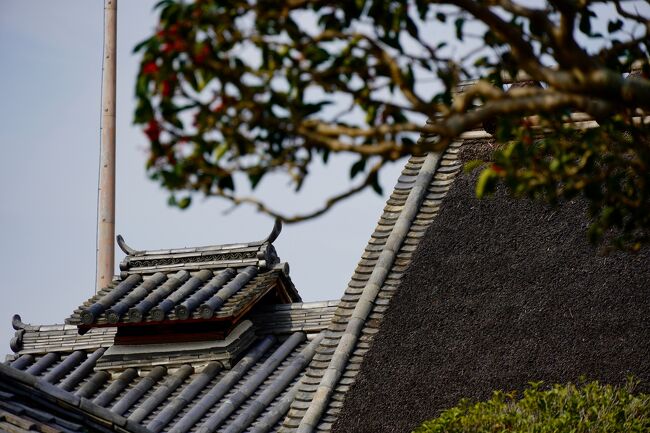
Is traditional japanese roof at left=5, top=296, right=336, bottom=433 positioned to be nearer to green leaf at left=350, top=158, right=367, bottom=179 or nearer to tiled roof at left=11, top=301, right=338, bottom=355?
tiled roof at left=11, top=301, right=338, bottom=355

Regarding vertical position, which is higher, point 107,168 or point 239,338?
point 107,168

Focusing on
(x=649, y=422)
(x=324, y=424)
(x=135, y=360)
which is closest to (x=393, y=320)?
(x=324, y=424)

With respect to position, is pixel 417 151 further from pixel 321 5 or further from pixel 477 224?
pixel 477 224

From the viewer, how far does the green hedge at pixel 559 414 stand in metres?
7.47

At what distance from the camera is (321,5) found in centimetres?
437

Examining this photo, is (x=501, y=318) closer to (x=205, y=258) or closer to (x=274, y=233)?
(x=274, y=233)

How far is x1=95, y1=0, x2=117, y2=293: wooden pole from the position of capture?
14961 mm

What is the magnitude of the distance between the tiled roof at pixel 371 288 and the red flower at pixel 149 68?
4854 mm

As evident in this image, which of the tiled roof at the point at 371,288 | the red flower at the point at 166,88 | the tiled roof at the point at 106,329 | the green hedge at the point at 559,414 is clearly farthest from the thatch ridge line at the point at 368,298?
the red flower at the point at 166,88

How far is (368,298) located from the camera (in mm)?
9180

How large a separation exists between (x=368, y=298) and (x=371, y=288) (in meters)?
0.09

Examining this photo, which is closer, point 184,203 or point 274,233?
point 184,203

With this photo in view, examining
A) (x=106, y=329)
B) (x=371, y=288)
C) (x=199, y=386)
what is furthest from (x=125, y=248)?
(x=371, y=288)

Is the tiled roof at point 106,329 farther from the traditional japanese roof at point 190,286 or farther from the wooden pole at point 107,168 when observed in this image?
the wooden pole at point 107,168
